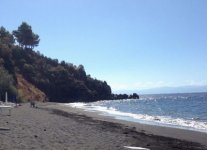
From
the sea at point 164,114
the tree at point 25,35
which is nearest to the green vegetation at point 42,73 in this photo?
the tree at point 25,35

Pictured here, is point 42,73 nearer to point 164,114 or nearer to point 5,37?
point 5,37

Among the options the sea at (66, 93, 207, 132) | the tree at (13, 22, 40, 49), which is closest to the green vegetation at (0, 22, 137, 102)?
the tree at (13, 22, 40, 49)

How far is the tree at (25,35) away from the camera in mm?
130625

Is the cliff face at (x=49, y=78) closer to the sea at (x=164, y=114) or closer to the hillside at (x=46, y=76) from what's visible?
the hillside at (x=46, y=76)

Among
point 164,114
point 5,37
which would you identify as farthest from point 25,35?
point 164,114

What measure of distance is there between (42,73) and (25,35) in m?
16.5

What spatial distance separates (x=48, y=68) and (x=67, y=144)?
11690 centimetres

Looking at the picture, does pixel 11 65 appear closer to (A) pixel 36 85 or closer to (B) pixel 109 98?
(A) pixel 36 85

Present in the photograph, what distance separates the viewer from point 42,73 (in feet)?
407

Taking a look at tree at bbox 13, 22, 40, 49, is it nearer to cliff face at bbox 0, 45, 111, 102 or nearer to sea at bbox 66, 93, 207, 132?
cliff face at bbox 0, 45, 111, 102

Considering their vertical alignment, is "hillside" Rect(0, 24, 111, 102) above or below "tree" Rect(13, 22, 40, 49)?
below

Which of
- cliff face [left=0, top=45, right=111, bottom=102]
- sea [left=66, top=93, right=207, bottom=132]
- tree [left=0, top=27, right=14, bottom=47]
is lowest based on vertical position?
sea [left=66, top=93, right=207, bottom=132]

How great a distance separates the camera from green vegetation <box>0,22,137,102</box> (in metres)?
107

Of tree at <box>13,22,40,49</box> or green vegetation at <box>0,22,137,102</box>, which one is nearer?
green vegetation at <box>0,22,137,102</box>
